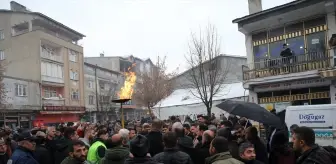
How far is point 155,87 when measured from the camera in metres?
31.1

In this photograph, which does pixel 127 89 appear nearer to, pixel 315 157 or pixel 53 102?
pixel 315 157

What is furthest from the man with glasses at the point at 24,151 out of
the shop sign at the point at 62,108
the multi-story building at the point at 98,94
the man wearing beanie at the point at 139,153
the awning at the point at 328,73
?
the multi-story building at the point at 98,94

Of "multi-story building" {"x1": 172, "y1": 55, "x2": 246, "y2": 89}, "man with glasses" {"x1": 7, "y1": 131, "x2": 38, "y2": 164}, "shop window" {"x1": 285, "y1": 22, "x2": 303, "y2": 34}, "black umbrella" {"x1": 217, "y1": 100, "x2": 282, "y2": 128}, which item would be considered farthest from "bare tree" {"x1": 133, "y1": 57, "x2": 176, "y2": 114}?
"man with glasses" {"x1": 7, "y1": 131, "x2": 38, "y2": 164}

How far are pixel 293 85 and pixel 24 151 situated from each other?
16.4 m

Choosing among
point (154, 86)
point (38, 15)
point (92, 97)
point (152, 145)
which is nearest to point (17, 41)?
point (38, 15)

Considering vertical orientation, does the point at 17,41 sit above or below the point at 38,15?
below

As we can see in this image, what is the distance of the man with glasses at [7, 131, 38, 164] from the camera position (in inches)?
180

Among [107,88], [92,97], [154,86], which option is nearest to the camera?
[154,86]

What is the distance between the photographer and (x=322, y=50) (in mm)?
17469

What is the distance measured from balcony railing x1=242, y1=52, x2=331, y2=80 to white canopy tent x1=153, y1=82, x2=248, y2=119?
9.87ft

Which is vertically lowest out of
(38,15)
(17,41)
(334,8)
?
(334,8)

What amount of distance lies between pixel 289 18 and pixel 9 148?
53.6 ft

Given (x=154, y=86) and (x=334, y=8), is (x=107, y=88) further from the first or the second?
(x=334, y=8)

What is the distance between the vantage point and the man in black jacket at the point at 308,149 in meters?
3.46
